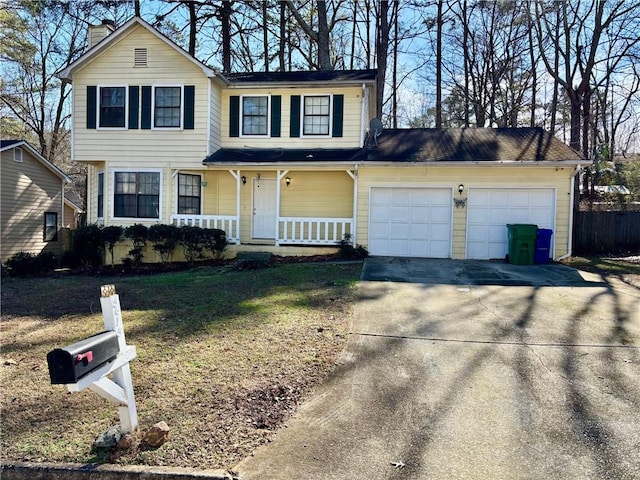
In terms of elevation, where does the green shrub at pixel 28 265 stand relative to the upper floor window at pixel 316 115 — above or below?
below

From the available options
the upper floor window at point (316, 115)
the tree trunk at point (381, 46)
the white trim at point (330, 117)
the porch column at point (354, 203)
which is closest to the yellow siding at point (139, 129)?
the white trim at point (330, 117)

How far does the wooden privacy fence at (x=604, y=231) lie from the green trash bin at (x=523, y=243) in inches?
180

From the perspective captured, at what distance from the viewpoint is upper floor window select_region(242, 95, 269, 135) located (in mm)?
14227

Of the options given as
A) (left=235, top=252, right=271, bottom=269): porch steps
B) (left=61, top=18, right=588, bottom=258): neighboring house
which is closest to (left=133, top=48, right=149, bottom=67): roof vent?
(left=61, top=18, right=588, bottom=258): neighboring house

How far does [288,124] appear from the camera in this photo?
1407 centimetres

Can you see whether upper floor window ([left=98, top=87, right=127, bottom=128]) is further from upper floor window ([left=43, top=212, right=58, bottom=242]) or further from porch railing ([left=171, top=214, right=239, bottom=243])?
upper floor window ([left=43, top=212, right=58, bottom=242])

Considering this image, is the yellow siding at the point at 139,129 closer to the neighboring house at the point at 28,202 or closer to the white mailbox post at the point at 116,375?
the neighboring house at the point at 28,202

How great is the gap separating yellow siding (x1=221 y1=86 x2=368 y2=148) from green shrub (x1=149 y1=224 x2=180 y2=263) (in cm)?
361

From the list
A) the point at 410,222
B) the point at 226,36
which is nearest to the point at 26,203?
the point at 226,36

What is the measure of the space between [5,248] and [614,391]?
1987cm

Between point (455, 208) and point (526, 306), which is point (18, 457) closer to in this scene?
point (526, 306)

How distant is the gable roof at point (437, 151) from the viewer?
1228 cm

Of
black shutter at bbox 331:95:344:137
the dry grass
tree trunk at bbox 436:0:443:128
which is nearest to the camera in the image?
the dry grass

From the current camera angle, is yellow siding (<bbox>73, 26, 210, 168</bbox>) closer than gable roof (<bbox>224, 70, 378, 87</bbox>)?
Yes
